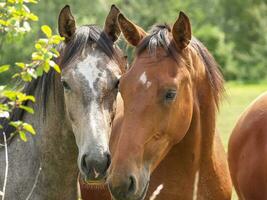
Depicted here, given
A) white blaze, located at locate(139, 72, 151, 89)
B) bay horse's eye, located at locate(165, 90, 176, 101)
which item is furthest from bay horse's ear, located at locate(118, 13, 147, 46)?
bay horse's eye, located at locate(165, 90, 176, 101)

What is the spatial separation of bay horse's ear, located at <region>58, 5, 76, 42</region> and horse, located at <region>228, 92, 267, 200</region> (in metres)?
1.65

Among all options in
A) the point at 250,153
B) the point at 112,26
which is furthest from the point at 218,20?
the point at 112,26

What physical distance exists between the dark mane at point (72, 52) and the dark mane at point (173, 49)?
0.34 meters

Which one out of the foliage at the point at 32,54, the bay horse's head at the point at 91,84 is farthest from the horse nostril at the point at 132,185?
the foliage at the point at 32,54

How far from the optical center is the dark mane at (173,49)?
17.4ft

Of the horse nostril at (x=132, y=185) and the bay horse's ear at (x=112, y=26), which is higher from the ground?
the bay horse's ear at (x=112, y=26)

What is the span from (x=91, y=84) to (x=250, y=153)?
147cm

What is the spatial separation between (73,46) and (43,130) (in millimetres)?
→ 671

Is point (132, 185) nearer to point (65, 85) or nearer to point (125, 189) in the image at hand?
point (125, 189)

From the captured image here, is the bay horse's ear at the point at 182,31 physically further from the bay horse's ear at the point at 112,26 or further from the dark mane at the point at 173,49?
the bay horse's ear at the point at 112,26

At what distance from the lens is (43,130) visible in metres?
5.59

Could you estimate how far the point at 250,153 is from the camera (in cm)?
593

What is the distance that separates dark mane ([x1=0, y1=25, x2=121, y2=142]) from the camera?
555cm

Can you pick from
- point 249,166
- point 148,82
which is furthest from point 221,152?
point 148,82
